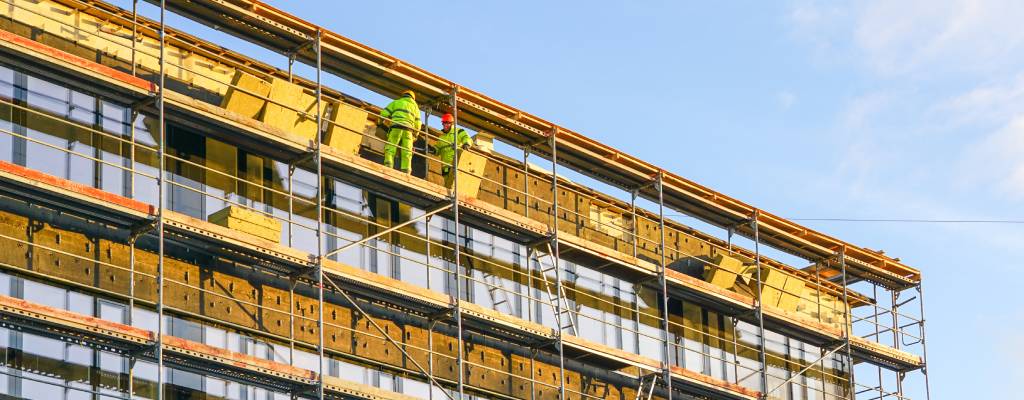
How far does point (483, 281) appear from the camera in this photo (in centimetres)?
3725

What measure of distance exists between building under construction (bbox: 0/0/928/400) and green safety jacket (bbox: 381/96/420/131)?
519 millimetres

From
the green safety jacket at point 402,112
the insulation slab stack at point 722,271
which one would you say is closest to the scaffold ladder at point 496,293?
the green safety jacket at point 402,112

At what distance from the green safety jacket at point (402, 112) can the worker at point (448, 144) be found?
1.10m

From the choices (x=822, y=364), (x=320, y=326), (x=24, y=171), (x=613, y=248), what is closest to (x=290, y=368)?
(x=320, y=326)

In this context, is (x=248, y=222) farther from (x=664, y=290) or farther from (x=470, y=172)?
(x=664, y=290)

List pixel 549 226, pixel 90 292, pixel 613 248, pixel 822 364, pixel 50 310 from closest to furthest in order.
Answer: pixel 50 310 < pixel 90 292 < pixel 549 226 < pixel 613 248 < pixel 822 364

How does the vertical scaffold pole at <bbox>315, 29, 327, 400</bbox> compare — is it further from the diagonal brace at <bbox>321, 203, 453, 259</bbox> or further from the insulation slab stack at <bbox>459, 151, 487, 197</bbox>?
the insulation slab stack at <bbox>459, 151, 487, 197</bbox>

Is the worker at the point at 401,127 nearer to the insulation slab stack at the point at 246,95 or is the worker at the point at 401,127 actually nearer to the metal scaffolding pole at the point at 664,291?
the insulation slab stack at the point at 246,95

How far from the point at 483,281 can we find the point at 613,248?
16.6 ft

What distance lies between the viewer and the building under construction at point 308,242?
2959 cm

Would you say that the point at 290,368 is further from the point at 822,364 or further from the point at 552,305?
the point at 822,364

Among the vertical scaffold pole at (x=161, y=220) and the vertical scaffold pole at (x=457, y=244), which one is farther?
the vertical scaffold pole at (x=457, y=244)

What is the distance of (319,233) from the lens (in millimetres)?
32688

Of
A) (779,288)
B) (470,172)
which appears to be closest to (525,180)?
(470,172)
